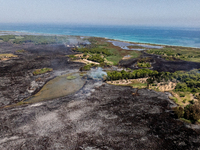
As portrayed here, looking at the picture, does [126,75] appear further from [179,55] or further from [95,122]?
[179,55]

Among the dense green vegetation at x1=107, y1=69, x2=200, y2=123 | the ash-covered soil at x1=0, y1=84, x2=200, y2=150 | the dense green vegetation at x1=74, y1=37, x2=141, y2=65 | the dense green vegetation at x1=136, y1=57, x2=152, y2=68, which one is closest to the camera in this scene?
the ash-covered soil at x1=0, y1=84, x2=200, y2=150

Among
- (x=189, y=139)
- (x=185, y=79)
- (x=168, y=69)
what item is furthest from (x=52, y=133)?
(x=168, y=69)

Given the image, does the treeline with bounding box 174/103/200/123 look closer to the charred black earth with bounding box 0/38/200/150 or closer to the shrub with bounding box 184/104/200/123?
the shrub with bounding box 184/104/200/123

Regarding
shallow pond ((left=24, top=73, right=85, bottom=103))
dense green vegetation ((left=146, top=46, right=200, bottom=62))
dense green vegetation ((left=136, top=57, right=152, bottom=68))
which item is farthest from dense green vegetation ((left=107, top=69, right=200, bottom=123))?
dense green vegetation ((left=146, top=46, right=200, bottom=62))

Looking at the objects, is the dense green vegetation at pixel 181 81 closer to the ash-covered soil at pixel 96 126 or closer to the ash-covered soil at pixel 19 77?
the ash-covered soil at pixel 96 126

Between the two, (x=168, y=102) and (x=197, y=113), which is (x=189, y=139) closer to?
(x=197, y=113)

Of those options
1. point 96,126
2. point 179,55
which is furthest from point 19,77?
point 179,55

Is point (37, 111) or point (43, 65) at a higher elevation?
point (43, 65)
